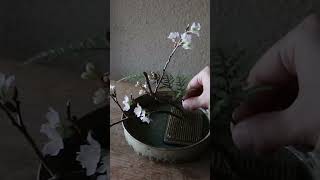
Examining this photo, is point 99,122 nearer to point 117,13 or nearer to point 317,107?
point 117,13

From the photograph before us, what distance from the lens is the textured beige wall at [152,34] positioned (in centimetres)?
70

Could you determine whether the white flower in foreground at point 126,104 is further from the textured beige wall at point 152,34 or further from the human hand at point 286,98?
the human hand at point 286,98

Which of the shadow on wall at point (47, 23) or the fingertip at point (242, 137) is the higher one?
the shadow on wall at point (47, 23)

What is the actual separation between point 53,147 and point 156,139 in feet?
0.58

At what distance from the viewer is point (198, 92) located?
705mm

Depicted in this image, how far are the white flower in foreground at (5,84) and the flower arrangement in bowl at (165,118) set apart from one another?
0.53 feet

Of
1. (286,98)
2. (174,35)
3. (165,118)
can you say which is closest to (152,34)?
(174,35)

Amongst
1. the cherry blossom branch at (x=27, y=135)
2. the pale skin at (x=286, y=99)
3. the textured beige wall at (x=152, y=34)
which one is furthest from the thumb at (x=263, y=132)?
the cherry blossom branch at (x=27, y=135)

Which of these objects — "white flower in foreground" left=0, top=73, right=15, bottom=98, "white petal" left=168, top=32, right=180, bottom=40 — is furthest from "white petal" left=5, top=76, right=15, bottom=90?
"white petal" left=168, top=32, right=180, bottom=40

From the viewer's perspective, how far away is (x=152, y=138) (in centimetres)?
73

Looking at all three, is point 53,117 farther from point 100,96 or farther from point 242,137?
point 242,137

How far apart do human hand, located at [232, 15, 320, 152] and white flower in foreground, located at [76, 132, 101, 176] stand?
0.20m

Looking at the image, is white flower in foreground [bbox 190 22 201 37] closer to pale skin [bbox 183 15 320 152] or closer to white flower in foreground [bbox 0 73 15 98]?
pale skin [bbox 183 15 320 152]

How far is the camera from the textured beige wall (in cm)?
70
